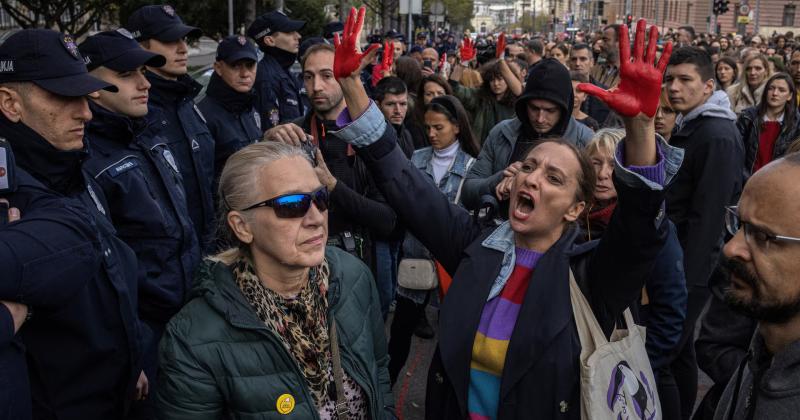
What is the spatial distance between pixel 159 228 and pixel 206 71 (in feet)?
32.6

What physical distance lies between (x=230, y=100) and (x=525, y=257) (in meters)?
3.24

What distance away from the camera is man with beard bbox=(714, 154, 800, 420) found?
183cm

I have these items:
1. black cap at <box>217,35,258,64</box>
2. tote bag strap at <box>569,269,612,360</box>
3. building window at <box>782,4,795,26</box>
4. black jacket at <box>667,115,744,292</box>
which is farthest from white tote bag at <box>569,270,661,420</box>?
building window at <box>782,4,795,26</box>

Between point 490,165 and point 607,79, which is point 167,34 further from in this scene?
point 607,79

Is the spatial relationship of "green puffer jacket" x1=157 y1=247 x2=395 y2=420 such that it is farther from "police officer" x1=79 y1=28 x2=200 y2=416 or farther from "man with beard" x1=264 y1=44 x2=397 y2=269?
"man with beard" x1=264 y1=44 x2=397 y2=269

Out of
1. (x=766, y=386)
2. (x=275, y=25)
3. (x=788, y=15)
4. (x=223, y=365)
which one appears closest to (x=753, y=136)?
(x=275, y=25)

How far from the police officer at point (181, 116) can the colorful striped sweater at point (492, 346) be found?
2.14 meters

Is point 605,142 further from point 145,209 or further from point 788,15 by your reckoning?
point 788,15

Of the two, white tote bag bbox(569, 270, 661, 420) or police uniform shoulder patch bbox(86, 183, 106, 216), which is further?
police uniform shoulder patch bbox(86, 183, 106, 216)

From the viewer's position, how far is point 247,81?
5285 mm

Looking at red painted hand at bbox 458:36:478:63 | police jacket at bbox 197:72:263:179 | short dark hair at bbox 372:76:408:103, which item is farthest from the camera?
red painted hand at bbox 458:36:478:63

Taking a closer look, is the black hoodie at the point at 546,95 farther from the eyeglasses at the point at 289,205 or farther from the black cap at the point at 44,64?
the black cap at the point at 44,64

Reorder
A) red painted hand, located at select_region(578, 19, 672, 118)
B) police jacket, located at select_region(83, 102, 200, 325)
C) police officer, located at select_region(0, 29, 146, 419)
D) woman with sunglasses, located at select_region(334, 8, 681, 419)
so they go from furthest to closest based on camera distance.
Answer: police jacket, located at select_region(83, 102, 200, 325)
police officer, located at select_region(0, 29, 146, 419)
woman with sunglasses, located at select_region(334, 8, 681, 419)
red painted hand, located at select_region(578, 19, 672, 118)

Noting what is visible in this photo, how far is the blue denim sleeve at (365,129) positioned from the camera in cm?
249
